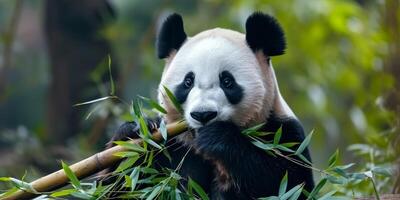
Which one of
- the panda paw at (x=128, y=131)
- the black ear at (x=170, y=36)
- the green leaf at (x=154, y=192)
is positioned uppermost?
the black ear at (x=170, y=36)

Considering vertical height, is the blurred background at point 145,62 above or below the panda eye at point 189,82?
above

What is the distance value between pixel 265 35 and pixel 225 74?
347 millimetres

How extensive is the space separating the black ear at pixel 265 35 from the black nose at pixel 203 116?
1.86 ft

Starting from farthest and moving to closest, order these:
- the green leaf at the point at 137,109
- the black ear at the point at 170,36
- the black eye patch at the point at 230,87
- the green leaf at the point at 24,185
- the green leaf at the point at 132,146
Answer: the black ear at the point at 170,36 → the black eye patch at the point at 230,87 → the green leaf at the point at 137,109 → the green leaf at the point at 132,146 → the green leaf at the point at 24,185

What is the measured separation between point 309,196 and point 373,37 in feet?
16.4

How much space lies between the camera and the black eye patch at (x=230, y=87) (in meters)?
3.96

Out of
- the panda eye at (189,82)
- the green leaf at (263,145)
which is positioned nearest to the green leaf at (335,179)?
the green leaf at (263,145)

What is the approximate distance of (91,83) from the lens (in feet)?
25.2

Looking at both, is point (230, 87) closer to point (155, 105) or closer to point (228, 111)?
point (228, 111)

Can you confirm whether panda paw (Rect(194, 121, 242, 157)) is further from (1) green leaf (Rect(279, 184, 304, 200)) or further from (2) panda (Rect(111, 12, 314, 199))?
(1) green leaf (Rect(279, 184, 304, 200))

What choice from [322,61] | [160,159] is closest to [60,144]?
[322,61]

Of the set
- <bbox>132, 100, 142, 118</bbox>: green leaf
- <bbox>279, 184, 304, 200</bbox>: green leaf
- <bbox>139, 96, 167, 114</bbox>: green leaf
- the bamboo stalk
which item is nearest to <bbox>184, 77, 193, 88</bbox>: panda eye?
<bbox>139, 96, 167, 114</bbox>: green leaf

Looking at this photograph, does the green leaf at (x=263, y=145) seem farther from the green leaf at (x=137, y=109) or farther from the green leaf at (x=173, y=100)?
the green leaf at (x=137, y=109)

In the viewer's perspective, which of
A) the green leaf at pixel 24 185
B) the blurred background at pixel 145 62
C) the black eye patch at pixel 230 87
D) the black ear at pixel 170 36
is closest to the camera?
the green leaf at pixel 24 185
